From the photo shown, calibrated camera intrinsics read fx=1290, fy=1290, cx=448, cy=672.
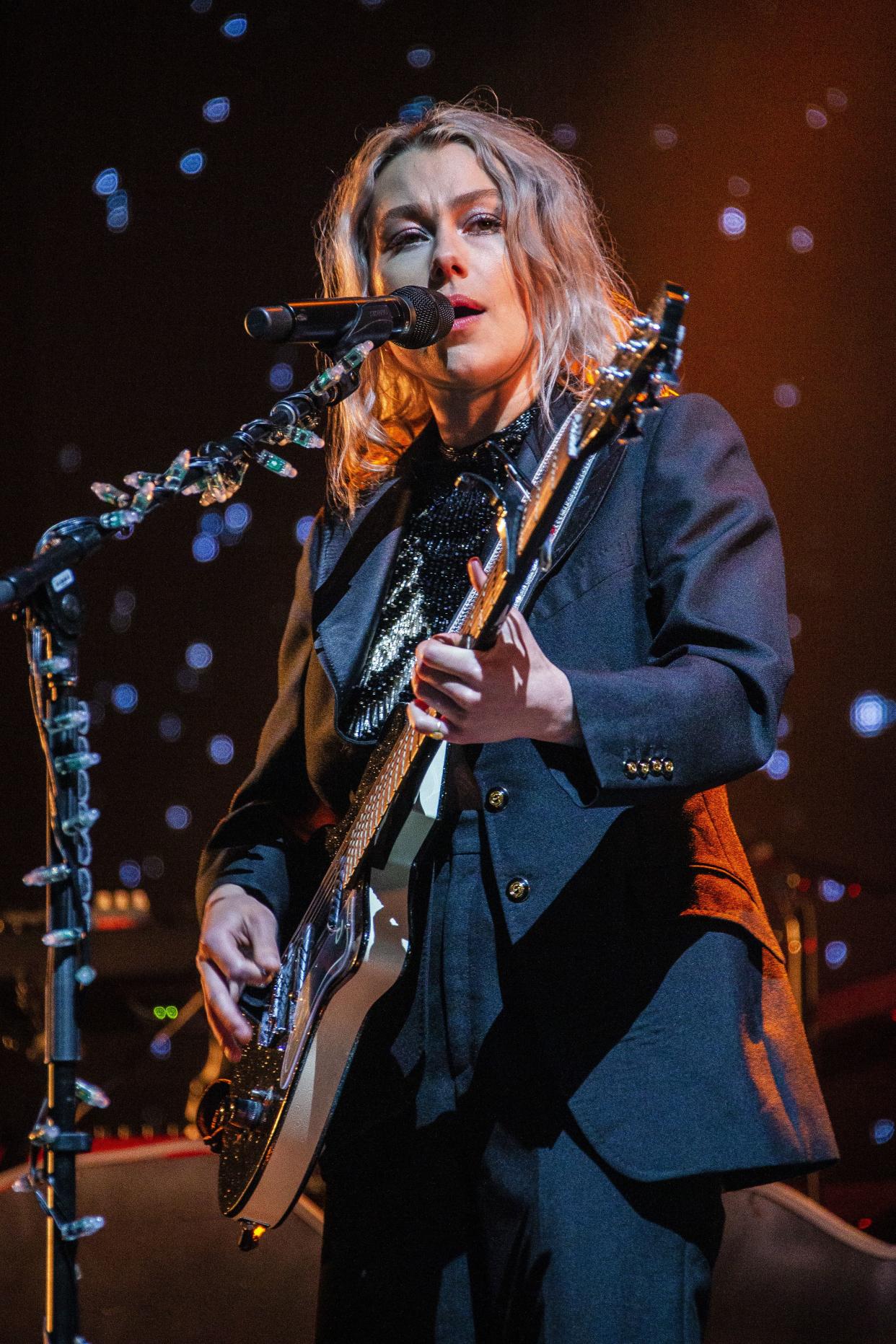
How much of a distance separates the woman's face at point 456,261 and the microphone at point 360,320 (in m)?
0.12

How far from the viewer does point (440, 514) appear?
1.78 metres

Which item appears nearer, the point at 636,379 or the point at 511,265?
the point at 636,379

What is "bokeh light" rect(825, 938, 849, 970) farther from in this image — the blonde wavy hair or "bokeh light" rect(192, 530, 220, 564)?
the blonde wavy hair

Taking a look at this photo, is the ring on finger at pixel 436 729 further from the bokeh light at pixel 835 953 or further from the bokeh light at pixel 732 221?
the bokeh light at pixel 835 953

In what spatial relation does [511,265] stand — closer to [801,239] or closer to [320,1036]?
[320,1036]

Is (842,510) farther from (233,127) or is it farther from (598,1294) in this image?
(598,1294)

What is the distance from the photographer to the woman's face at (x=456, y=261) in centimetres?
166

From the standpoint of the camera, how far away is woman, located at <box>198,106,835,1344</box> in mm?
1231

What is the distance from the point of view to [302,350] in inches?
170

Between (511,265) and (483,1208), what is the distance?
1168mm

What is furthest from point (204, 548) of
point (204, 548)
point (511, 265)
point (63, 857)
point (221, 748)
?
point (63, 857)

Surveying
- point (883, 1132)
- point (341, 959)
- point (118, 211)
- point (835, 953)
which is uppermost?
point (118, 211)

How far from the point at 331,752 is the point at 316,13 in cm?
329

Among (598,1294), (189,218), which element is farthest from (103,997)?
(598,1294)
